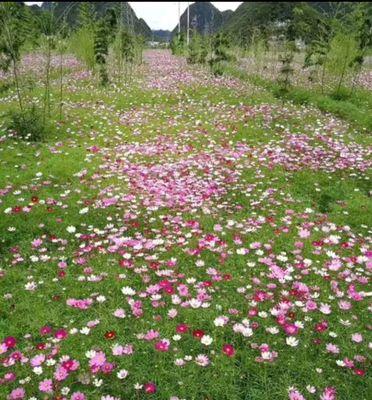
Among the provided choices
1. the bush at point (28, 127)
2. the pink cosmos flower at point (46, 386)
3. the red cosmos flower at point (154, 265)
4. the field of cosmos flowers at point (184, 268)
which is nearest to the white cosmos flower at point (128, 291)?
the field of cosmos flowers at point (184, 268)

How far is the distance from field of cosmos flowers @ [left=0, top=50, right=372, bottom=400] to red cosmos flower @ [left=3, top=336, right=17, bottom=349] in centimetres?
1

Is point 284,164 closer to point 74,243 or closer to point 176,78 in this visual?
point 74,243

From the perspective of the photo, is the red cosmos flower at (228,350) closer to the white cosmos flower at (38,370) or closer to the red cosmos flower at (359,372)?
the red cosmos flower at (359,372)

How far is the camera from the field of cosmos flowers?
5.02 m

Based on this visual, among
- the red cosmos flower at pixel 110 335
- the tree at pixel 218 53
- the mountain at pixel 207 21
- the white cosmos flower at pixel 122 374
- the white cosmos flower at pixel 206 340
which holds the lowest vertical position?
the red cosmos flower at pixel 110 335

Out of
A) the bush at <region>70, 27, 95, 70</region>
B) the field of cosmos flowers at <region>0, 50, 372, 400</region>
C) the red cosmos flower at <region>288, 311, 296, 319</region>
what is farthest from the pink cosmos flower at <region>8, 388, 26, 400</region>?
the bush at <region>70, 27, 95, 70</region>

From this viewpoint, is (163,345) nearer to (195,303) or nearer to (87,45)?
(195,303)

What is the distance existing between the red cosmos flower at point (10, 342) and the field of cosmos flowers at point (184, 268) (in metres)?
0.01

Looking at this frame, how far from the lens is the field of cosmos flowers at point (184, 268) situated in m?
5.02

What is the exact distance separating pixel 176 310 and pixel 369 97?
20.5 meters

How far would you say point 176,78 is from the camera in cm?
2623

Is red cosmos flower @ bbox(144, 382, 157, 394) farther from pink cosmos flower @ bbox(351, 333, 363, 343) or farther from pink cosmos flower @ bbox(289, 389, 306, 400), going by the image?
pink cosmos flower @ bbox(351, 333, 363, 343)

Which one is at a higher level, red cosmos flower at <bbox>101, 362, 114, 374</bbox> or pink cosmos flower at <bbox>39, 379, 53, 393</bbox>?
pink cosmos flower at <bbox>39, 379, 53, 393</bbox>

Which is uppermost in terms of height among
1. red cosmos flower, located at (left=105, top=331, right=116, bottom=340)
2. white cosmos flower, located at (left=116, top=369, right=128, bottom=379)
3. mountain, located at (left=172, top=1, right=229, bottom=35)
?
mountain, located at (left=172, top=1, right=229, bottom=35)
